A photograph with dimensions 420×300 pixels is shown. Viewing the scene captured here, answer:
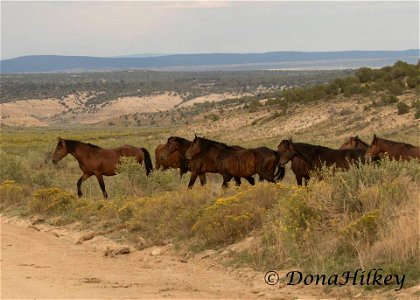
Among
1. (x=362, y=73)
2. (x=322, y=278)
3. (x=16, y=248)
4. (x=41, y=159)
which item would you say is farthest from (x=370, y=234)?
(x=362, y=73)

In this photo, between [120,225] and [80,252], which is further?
[120,225]

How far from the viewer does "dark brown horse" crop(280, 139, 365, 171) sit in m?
14.9

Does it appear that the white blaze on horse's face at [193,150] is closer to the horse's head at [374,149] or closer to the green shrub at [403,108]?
the horse's head at [374,149]

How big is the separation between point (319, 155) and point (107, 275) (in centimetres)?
668

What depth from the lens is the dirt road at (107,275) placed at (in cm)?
889

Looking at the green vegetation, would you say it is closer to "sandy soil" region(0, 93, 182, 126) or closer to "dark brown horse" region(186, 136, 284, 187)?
"dark brown horse" region(186, 136, 284, 187)

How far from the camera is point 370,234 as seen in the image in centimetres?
938

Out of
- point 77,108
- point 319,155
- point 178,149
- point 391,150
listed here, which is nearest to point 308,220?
point 319,155

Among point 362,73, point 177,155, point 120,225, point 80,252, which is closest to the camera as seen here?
point 80,252

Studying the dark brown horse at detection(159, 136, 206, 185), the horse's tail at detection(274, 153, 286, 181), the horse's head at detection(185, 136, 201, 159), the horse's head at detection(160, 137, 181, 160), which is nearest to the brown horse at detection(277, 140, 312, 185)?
the horse's tail at detection(274, 153, 286, 181)

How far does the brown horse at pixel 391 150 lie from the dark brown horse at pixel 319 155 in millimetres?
1141

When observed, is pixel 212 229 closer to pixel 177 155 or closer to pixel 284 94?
→ pixel 177 155

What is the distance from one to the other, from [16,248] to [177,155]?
26.4 feet

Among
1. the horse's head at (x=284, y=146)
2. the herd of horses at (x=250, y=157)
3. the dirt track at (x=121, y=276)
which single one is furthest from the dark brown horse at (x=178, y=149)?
the dirt track at (x=121, y=276)
